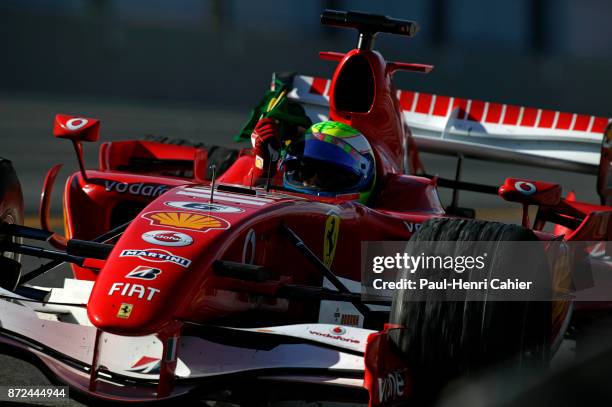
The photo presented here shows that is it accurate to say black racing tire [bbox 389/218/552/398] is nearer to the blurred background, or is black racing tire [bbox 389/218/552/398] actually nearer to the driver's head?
the driver's head

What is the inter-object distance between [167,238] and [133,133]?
9.50 meters

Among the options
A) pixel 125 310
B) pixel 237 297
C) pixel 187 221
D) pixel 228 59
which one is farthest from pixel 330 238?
pixel 228 59

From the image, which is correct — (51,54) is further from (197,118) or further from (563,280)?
(563,280)

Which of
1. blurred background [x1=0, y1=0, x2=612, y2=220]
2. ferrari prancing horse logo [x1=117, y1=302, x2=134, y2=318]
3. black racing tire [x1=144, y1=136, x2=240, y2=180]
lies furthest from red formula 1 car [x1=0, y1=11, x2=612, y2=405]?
blurred background [x1=0, y1=0, x2=612, y2=220]

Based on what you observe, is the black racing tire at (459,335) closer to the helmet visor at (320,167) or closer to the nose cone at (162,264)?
the nose cone at (162,264)

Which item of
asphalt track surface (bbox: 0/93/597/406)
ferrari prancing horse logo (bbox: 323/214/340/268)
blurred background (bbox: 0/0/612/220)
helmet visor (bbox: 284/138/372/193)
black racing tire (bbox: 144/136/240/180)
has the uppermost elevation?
helmet visor (bbox: 284/138/372/193)

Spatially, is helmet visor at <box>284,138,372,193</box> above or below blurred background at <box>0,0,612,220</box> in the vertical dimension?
above

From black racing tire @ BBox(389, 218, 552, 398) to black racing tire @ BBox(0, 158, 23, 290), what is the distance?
2272mm

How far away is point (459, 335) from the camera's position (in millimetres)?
4363

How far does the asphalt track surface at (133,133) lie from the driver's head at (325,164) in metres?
4.85

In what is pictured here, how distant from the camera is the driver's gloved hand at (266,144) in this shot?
5.96 meters

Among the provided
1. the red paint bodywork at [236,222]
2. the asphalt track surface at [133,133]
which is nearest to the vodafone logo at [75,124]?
the red paint bodywork at [236,222]

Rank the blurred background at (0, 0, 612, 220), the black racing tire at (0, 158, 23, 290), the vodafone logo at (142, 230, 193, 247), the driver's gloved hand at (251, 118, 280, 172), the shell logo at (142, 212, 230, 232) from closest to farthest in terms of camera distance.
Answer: the vodafone logo at (142, 230, 193, 247) → the shell logo at (142, 212, 230, 232) → the black racing tire at (0, 158, 23, 290) → the driver's gloved hand at (251, 118, 280, 172) → the blurred background at (0, 0, 612, 220)

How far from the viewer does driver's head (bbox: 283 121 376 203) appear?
6.06 metres
